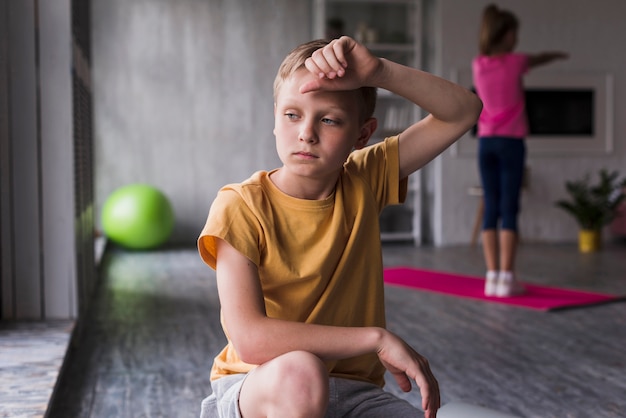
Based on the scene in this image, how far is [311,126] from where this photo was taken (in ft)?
4.09

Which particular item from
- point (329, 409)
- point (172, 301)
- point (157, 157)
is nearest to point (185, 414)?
point (329, 409)

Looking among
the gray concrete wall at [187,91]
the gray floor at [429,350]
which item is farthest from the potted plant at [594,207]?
the gray concrete wall at [187,91]

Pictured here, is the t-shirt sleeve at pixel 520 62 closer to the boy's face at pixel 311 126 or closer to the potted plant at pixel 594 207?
the potted plant at pixel 594 207

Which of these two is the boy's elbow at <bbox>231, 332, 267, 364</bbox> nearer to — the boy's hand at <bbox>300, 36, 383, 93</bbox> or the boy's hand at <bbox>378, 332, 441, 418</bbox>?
the boy's hand at <bbox>378, 332, 441, 418</bbox>

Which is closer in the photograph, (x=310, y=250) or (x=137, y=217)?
(x=310, y=250)

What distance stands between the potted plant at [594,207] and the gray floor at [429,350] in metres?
1.68

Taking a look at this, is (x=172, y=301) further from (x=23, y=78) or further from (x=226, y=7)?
(x=226, y=7)

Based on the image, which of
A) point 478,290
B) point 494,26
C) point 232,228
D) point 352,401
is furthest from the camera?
point 478,290

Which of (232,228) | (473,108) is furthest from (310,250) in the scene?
(473,108)

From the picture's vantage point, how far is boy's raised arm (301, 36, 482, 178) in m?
1.19

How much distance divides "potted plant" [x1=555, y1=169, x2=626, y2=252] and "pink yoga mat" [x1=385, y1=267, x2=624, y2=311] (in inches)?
78.8

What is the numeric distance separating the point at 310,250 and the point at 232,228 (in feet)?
0.45

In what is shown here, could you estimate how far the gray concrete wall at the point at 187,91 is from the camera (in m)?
6.68

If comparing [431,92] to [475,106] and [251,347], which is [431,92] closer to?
[475,106]
